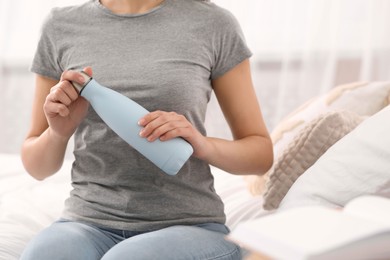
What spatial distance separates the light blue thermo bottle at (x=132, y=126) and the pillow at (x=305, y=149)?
341 mm

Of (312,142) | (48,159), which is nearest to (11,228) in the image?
(48,159)

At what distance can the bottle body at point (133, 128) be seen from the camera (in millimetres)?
1061

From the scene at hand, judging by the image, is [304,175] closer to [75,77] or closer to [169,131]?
[169,131]

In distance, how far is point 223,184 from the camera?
5.81 feet

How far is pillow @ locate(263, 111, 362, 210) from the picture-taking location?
132cm

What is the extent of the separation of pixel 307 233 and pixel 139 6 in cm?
75

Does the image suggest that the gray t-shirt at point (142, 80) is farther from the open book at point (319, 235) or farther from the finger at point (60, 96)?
the open book at point (319, 235)

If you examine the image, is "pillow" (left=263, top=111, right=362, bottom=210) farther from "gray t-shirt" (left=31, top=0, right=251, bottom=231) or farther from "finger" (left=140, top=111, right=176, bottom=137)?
"finger" (left=140, top=111, right=176, bottom=137)

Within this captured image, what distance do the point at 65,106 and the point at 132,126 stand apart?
0.45ft

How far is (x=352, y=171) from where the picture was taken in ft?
3.44

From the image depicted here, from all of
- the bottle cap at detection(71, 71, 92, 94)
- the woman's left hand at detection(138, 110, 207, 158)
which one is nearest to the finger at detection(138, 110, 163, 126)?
the woman's left hand at detection(138, 110, 207, 158)

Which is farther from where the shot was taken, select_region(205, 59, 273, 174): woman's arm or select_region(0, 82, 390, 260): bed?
select_region(205, 59, 273, 174): woman's arm

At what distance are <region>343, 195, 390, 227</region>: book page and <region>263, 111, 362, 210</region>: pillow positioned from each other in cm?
54

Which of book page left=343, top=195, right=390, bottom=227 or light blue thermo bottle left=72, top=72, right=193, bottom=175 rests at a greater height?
book page left=343, top=195, right=390, bottom=227
